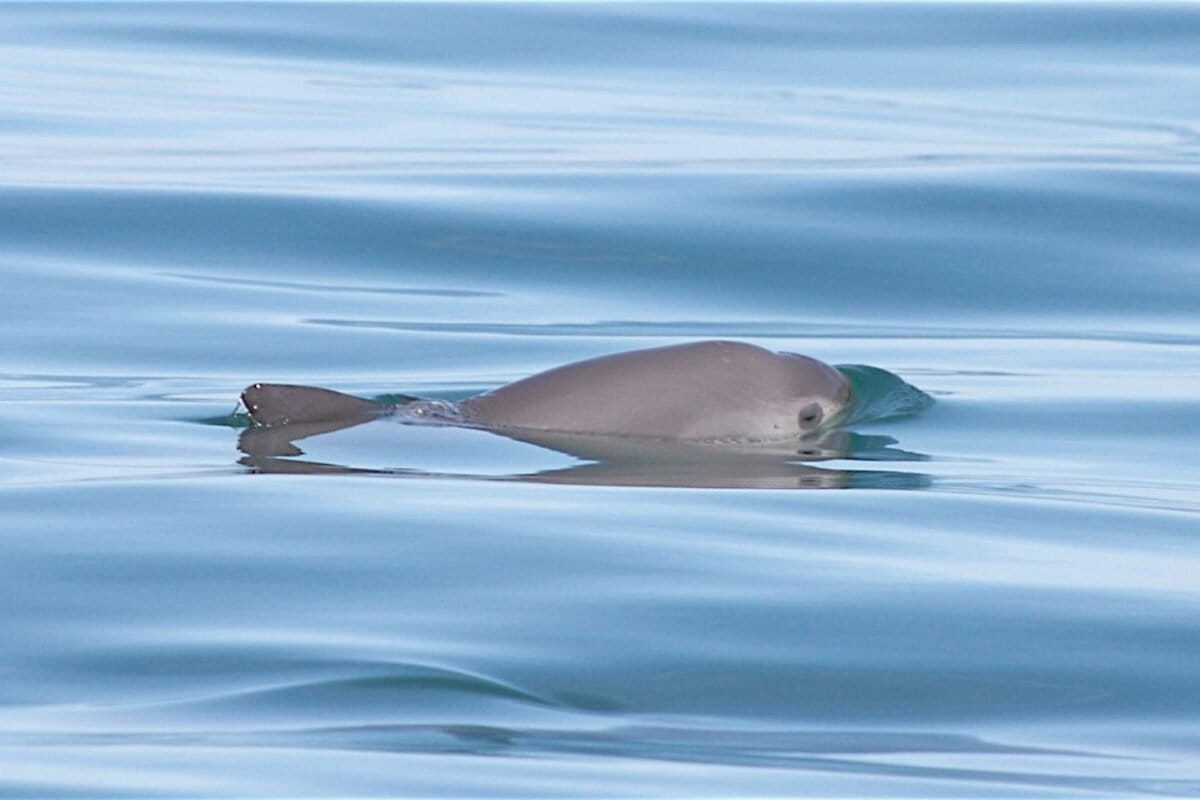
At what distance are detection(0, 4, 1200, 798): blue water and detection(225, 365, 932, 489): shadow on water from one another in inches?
2.4

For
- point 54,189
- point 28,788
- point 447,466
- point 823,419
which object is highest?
point 54,189

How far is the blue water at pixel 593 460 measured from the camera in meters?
5.96

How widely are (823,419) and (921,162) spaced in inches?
360

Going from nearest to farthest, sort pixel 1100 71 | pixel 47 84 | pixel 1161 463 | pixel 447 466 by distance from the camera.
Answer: pixel 447 466, pixel 1161 463, pixel 47 84, pixel 1100 71

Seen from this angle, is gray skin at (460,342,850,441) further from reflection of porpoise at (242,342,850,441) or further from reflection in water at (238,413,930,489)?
reflection in water at (238,413,930,489)

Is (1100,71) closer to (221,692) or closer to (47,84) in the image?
(47,84)

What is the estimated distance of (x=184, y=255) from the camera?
1582 cm

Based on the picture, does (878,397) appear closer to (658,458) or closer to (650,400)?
(650,400)

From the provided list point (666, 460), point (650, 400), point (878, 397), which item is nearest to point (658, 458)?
point (666, 460)

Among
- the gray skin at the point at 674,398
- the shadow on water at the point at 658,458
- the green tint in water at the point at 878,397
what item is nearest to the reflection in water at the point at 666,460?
the shadow on water at the point at 658,458

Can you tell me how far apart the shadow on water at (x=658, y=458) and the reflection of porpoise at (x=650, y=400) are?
0.07 metres

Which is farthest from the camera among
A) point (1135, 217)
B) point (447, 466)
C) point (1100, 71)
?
point (1100, 71)

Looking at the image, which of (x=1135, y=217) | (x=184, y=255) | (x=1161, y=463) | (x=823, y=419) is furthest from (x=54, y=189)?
(x=1161, y=463)

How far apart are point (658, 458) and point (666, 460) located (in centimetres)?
5
